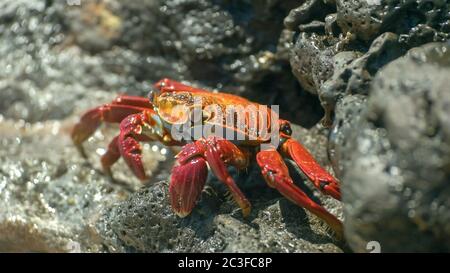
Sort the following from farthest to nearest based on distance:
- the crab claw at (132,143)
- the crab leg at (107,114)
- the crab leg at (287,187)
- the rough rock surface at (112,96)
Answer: the crab leg at (107,114)
the crab claw at (132,143)
the rough rock surface at (112,96)
the crab leg at (287,187)

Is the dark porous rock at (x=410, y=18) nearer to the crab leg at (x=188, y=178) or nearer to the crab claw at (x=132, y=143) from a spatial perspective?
the crab leg at (x=188, y=178)

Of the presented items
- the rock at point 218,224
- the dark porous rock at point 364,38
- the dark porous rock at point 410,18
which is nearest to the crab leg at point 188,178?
the rock at point 218,224

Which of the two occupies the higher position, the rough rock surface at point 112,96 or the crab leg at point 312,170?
the crab leg at point 312,170

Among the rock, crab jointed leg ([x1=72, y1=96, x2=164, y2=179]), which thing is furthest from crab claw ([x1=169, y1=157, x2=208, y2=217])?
crab jointed leg ([x1=72, y1=96, x2=164, y2=179])

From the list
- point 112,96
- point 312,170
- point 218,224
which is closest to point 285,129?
point 312,170

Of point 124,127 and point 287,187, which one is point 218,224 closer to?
point 287,187

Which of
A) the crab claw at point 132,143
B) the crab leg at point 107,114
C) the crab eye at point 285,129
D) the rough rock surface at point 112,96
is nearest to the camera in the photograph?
the rough rock surface at point 112,96
